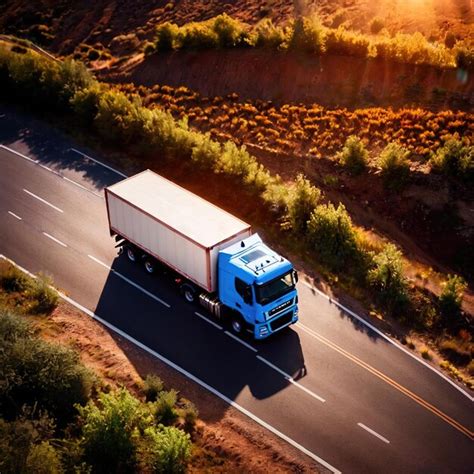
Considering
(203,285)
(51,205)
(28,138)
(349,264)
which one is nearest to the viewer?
(203,285)

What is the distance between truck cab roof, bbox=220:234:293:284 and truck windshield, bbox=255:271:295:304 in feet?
0.83

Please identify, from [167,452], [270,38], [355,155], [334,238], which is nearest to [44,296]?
[167,452]

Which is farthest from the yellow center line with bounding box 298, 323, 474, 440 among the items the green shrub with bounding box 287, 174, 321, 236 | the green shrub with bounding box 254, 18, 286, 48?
the green shrub with bounding box 254, 18, 286, 48

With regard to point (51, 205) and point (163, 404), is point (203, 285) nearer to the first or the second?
point (163, 404)

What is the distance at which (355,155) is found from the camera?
34.3 meters

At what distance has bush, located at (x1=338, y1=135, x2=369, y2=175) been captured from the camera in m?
34.2

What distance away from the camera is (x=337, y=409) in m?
22.3

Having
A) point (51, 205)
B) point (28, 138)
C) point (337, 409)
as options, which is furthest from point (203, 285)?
point (28, 138)

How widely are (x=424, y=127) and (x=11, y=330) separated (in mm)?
26145

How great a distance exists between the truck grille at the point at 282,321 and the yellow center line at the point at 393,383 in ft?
4.47

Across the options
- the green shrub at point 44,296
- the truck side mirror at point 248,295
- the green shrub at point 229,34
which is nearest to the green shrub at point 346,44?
the green shrub at point 229,34

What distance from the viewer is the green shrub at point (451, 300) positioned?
2709 cm

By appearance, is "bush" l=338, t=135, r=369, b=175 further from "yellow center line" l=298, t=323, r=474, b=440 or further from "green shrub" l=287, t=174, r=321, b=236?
"yellow center line" l=298, t=323, r=474, b=440

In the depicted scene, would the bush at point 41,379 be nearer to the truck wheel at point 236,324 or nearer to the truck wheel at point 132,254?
the truck wheel at point 236,324
